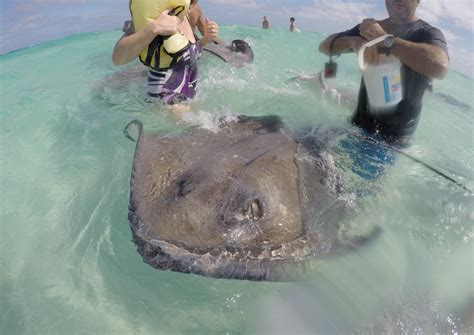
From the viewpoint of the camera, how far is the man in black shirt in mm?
3914

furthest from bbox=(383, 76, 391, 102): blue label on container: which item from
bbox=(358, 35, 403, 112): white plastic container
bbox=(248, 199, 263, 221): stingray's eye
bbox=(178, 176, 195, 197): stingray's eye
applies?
bbox=(178, 176, 195, 197): stingray's eye

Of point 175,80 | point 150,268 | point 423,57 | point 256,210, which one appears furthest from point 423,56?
point 150,268

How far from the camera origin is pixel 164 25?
15.2ft

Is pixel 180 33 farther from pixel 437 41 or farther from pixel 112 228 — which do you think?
pixel 437 41

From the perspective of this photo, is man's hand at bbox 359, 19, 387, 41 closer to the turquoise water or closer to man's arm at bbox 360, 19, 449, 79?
man's arm at bbox 360, 19, 449, 79

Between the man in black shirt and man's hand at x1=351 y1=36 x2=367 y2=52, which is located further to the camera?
man's hand at x1=351 y1=36 x2=367 y2=52

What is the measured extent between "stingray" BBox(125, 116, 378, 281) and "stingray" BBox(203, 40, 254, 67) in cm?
685

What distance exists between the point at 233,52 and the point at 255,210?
905 centimetres

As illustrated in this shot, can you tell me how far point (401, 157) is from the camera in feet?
17.0

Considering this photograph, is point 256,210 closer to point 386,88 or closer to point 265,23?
point 386,88

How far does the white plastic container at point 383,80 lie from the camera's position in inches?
162

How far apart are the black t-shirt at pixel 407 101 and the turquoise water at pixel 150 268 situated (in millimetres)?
576

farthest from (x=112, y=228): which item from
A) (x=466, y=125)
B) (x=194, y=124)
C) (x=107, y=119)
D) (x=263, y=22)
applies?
(x=263, y=22)

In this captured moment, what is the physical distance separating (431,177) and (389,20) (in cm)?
253
